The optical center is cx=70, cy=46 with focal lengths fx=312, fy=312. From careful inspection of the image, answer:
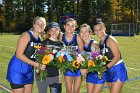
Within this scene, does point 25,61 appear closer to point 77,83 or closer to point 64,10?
point 77,83

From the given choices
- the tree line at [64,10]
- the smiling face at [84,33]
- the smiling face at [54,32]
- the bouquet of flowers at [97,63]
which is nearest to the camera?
the bouquet of flowers at [97,63]

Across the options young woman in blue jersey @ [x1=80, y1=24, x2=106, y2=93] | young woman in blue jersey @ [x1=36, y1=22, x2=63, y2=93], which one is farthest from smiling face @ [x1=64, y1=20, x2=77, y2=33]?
young woman in blue jersey @ [x1=36, y1=22, x2=63, y2=93]

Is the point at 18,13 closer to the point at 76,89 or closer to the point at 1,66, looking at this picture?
the point at 1,66

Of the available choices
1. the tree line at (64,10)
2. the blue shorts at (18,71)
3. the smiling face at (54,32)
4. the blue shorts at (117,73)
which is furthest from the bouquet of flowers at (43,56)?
the tree line at (64,10)

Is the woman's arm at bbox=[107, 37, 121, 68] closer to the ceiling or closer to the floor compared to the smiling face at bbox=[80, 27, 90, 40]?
closer to the floor

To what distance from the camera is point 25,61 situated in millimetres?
5809

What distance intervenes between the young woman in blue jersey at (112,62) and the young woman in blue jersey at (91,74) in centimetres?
18

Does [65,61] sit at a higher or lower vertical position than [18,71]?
higher

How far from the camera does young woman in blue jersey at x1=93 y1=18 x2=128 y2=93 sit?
20.2ft

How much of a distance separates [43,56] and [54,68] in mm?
704

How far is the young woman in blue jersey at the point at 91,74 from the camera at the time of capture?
6496 mm

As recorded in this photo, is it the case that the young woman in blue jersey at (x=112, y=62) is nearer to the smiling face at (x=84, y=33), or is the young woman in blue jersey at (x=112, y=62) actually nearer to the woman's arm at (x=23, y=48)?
the smiling face at (x=84, y=33)

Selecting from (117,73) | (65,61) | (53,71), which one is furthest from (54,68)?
(117,73)

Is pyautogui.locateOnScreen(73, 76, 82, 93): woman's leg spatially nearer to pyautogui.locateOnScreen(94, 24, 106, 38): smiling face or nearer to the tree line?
pyautogui.locateOnScreen(94, 24, 106, 38): smiling face
